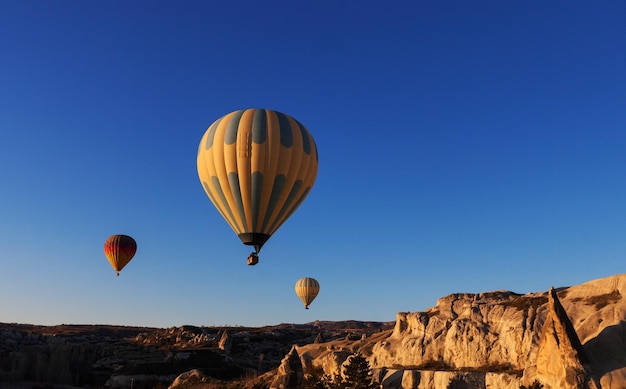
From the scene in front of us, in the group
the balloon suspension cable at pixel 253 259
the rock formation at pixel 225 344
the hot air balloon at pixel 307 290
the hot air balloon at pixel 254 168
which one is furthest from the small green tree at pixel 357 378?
the rock formation at pixel 225 344

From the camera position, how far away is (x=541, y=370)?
37031 mm

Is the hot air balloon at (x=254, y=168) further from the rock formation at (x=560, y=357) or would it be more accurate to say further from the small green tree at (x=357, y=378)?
the rock formation at (x=560, y=357)

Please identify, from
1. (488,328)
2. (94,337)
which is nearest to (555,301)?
(488,328)

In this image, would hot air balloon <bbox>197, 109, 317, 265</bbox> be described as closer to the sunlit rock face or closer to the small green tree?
the small green tree

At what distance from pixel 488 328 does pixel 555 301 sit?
1260 cm

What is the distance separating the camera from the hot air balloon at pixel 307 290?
99.9 metres

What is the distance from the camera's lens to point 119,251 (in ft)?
244

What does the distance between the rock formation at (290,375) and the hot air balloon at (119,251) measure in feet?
103

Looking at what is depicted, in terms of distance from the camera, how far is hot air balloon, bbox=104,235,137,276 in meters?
74.4

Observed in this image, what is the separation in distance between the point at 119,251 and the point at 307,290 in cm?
3869

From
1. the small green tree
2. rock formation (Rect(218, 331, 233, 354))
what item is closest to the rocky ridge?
the small green tree

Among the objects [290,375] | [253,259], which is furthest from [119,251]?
[253,259]

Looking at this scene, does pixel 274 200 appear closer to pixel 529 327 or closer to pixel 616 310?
pixel 529 327

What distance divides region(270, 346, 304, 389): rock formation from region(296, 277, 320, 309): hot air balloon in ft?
141
